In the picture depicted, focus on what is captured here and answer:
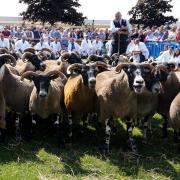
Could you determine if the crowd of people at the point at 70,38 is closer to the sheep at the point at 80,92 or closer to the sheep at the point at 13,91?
the sheep at the point at 13,91

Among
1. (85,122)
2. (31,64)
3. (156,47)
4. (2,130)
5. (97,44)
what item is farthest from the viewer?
(97,44)

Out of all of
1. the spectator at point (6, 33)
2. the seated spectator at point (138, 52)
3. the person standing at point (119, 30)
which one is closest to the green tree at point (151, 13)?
the spectator at point (6, 33)

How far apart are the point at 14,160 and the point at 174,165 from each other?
3189mm

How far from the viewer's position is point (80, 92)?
9.35 metres

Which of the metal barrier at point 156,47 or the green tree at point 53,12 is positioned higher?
the green tree at point 53,12

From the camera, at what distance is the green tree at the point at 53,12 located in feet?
177

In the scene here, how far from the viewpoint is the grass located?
24.5 ft

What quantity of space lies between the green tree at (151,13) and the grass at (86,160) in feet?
156

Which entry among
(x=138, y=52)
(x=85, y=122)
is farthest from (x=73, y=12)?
(x=85, y=122)

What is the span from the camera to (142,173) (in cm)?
757

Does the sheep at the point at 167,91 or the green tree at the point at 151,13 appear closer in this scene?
the sheep at the point at 167,91

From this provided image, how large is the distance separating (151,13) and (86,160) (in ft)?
165

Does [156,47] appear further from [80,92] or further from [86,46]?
[80,92]

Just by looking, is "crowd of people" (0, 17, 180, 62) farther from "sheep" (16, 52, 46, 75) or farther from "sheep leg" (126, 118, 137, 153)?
"sheep leg" (126, 118, 137, 153)
